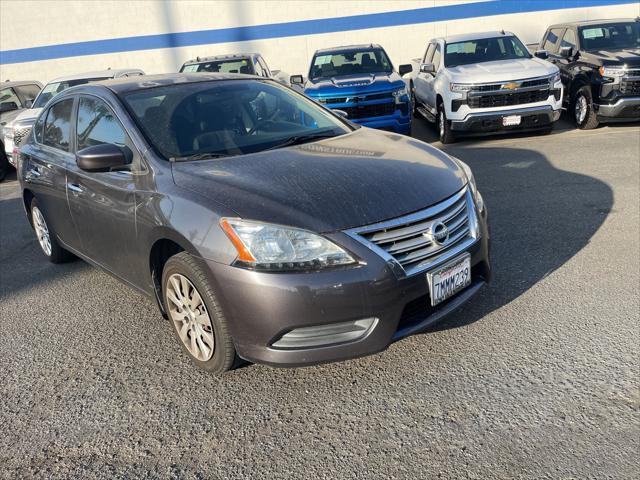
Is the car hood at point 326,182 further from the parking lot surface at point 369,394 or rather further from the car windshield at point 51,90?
the car windshield at point 51,90

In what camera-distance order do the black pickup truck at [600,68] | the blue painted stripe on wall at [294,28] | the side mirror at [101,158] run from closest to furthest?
the side mirror at [101,158], the black pickup truck at [600,68], the blue painted stripe on wall at [294,28]

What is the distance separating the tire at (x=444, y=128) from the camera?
9391 mm

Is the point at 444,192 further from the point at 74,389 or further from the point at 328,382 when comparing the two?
the point at 74,389

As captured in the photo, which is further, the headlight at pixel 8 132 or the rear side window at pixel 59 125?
the headlight at pixel 8 132

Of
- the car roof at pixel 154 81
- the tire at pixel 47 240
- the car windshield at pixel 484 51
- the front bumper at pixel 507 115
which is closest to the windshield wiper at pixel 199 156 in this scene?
the car roof at pixel 154 81

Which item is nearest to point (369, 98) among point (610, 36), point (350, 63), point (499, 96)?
point (350, 63)

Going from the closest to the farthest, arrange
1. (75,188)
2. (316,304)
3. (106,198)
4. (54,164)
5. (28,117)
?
(316,304), (106,198), (75,188), (54,164), (28,117)

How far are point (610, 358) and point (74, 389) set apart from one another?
2.97 m

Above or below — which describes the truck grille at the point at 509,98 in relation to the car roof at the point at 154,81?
below

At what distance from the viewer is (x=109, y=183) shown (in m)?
3.65

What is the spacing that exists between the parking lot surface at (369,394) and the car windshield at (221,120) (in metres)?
1.26

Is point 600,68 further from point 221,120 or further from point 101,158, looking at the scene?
point 101,158

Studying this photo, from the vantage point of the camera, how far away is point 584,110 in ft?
31.9

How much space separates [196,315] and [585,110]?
873 centimetres
